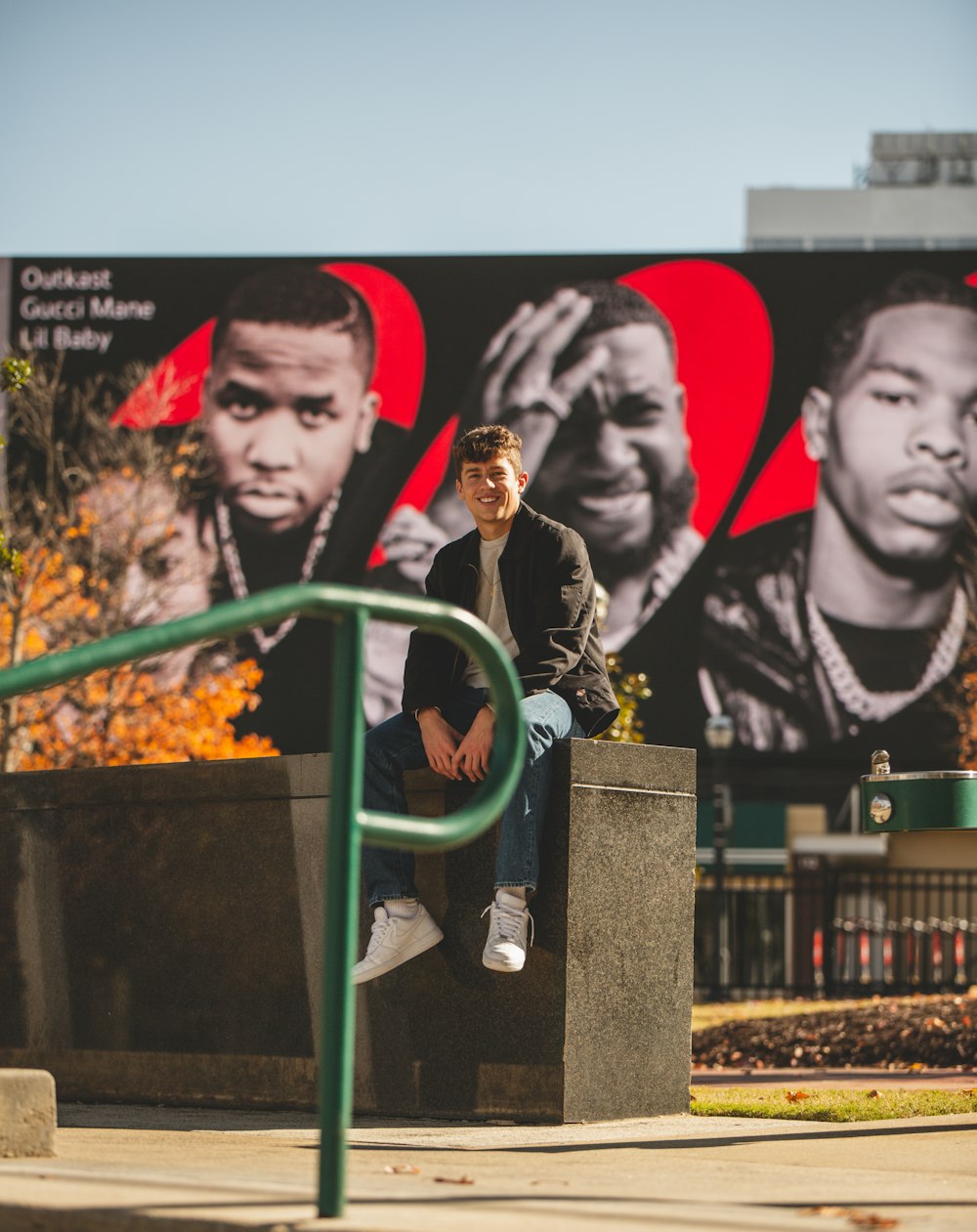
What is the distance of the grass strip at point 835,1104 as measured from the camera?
5754 millimetres

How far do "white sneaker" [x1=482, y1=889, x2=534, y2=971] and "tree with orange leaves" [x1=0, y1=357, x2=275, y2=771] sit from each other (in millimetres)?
14342

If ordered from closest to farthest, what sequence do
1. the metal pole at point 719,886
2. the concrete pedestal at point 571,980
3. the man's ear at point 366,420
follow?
1. the concrete pedestal at point 571,980
2. the metal pole at point 719,886
3. the man's ear at point 366,420

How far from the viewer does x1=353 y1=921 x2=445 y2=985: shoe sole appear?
5367 millimetres

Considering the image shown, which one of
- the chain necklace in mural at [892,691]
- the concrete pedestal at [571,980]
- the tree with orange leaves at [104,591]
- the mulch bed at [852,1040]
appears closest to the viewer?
the concrete pedestal at [571,980]

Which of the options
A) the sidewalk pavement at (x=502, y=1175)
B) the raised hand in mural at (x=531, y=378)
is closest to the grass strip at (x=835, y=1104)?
the sidewalk pavement at (x=502, y=1175)

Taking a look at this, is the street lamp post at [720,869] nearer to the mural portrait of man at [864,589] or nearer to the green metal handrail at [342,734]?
the mural portrait of man at [864,589]

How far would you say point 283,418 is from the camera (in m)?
34.7

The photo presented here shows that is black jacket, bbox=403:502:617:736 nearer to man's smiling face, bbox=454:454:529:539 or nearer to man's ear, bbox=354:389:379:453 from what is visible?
man's smiling face, bbox=454:454:529:539

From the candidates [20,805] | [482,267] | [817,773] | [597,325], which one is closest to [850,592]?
[817,773]

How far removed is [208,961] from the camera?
623cm

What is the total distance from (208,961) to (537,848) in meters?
1.55

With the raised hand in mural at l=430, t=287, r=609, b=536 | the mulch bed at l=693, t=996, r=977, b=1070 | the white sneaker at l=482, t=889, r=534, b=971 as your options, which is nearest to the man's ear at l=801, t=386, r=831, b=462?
the raised hand in mural at l=430, t=287, r=609, b=536

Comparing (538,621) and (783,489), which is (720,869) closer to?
(783,489)

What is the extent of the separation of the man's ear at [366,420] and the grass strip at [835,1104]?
28055 mm
